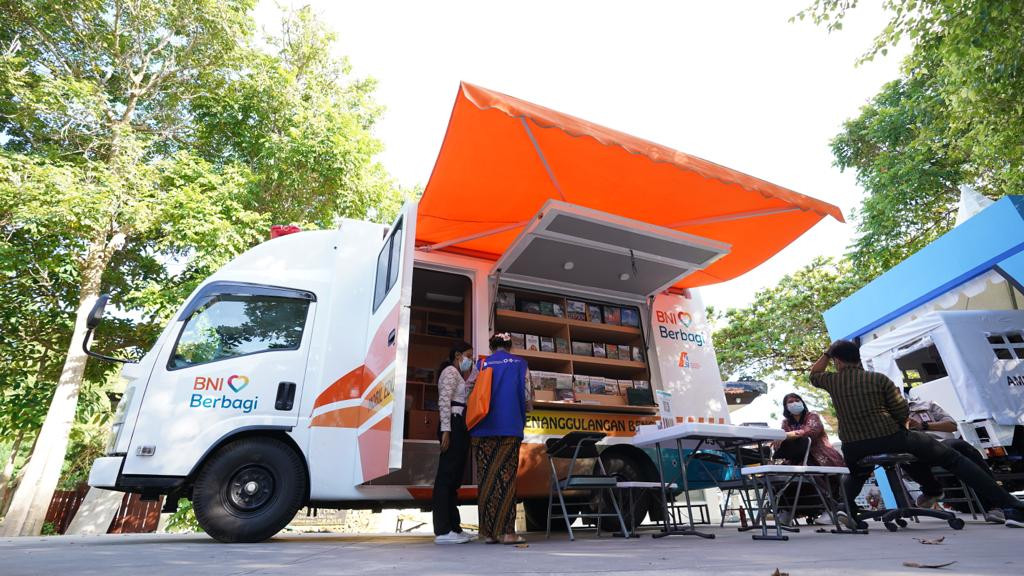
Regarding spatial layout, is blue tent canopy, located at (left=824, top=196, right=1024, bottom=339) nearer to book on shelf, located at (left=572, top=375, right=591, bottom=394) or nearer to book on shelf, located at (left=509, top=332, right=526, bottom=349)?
book on shelf, located at (left=572, top=375, right=591, bottom=394)

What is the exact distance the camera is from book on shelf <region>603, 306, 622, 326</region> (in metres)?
6.47

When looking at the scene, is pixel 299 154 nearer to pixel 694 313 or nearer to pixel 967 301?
pixel 694 313

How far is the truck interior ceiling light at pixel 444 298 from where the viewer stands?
7192mm

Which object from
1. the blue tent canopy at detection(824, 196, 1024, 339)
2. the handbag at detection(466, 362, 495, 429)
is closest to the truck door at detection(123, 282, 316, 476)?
Result: the handbag at detection(466, 362, 495, 429)

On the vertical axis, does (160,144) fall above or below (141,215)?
above

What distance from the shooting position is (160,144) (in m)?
10.5

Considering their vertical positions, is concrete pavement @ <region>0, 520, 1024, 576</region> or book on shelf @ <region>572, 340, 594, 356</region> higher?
book on shelf @ <region>572, 340, 594, 356</region>

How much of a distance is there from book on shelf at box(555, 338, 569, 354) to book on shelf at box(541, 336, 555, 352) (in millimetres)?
51

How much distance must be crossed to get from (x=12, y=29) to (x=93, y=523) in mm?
8511

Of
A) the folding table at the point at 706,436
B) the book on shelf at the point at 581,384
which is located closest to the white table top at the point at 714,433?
the folding table at the point at 706,436

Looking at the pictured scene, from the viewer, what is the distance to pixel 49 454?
7.70m

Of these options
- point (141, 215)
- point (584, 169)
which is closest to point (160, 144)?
point (141, 215)

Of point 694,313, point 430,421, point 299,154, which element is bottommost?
point 430,421

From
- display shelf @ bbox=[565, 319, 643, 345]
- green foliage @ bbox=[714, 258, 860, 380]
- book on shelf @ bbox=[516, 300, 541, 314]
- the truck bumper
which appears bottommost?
the truck bumper
